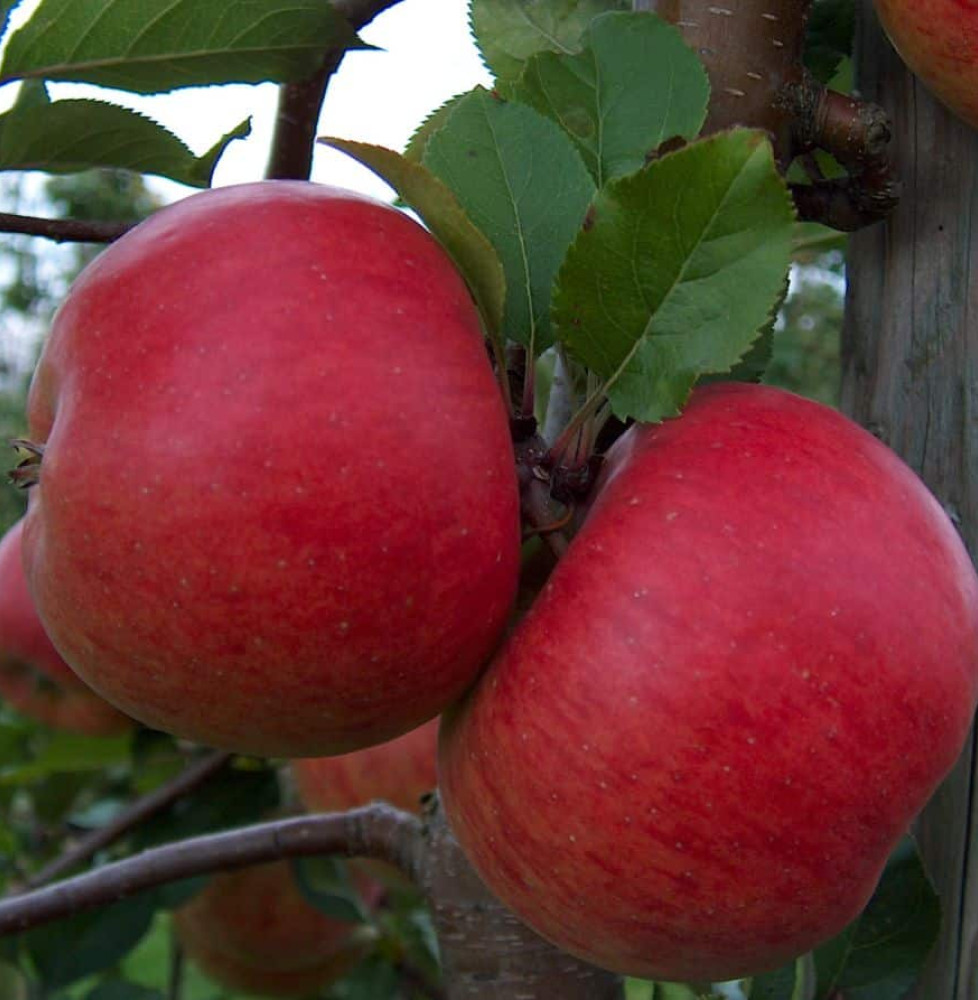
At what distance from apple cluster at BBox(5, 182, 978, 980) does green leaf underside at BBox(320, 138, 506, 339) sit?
24 millimetres

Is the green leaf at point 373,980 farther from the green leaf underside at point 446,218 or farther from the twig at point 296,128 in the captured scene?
the green leaf underside at point 446,218

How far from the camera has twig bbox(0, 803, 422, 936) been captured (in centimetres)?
85

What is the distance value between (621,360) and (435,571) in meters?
0.13

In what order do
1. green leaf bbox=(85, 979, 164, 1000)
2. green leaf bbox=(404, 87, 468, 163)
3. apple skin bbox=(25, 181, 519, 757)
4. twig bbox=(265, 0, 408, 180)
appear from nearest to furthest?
apple skin bbox=(25, 181, 519, 757) → green leaf bbox=(404, 87, 468, 163) → twig bbox=(265, 0, 408, 180) → green leaf bbox=(85, 979, 164, 1000)

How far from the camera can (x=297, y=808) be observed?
143 cm

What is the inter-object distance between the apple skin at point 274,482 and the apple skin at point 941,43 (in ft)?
0.92

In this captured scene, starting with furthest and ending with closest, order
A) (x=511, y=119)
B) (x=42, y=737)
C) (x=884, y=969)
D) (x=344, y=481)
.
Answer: (x=42, y=737) < (x=884, y=969) < (x=511, y=119) < (x=344, y=481)

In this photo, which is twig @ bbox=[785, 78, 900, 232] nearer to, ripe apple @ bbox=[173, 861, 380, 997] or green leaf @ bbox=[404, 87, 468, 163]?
green leaf @ bbox=[404, 87, 468, 163]

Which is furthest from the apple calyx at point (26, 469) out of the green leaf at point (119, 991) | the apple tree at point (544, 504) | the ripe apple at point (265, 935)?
the ripe apple at point (265, 935)

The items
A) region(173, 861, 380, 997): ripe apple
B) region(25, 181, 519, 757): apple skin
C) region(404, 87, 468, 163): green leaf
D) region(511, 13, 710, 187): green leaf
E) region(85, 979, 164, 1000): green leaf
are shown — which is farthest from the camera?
region(173, 861, 380, 997): ripe apple

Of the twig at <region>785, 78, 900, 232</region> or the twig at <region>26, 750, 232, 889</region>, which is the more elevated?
the twig at <region>785, 78, 900, 232</region>

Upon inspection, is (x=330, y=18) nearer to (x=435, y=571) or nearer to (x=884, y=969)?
(x=435, y=571)

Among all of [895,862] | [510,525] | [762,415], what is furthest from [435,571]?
[895,862]

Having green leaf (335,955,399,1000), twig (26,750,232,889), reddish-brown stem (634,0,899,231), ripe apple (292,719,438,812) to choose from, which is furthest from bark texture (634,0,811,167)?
green leaf (335,955,399,1000)
